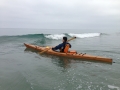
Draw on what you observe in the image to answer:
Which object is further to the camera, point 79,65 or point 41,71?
point 79,65

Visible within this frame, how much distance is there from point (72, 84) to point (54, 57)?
15.1ft

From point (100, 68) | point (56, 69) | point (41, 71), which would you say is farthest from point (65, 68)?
point (100, 68)

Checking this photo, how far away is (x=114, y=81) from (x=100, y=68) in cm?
182

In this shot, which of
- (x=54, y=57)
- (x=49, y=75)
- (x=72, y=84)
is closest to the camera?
(x=72, y=84)

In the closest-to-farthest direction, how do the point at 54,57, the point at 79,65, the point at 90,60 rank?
the point at 79,65 < the point at 90,60 < the point at 54,57

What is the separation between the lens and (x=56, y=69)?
786cm

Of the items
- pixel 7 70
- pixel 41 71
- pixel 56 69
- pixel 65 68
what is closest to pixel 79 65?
pixel 65 68

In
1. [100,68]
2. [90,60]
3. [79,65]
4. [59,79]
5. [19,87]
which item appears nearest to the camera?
[19,87]

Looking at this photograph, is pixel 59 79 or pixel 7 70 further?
pixel 7 70

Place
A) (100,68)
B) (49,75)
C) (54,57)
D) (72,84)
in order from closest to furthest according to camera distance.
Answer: (72,84), (49,75), (100,68), (54,57)

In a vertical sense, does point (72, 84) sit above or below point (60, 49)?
below

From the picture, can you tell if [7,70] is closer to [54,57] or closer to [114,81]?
[54,57]

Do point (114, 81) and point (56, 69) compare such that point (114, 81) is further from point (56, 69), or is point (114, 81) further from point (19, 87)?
point (19, 87)

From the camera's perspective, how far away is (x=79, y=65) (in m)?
8.62
